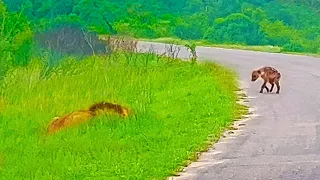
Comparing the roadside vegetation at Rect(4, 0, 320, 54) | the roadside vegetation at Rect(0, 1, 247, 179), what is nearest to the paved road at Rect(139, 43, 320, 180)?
the roadside vegetation at Rect(0, 1, 247, 179)

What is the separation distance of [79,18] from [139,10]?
13.5 m

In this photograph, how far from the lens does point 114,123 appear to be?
13.2 meters

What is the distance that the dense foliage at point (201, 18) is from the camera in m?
42.9

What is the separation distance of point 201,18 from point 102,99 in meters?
41.7

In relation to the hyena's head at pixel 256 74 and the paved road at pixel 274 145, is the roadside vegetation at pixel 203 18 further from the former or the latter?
the paved road at pixel 274 145

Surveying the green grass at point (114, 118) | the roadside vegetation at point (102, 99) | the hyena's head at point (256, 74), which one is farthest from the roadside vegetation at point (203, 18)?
the hyena's head at point (256, 74)

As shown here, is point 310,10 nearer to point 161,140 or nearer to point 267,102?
point 267,102

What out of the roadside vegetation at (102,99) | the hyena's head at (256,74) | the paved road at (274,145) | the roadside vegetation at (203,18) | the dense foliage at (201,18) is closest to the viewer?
the paved road at (274,145)

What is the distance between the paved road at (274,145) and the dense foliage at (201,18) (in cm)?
2248

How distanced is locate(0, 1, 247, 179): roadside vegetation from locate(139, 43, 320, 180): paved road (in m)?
0.42

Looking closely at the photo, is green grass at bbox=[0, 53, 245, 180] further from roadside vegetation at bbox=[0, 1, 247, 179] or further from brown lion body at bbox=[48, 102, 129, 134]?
brown lion body at bbox=[48, 102, 129, 134]

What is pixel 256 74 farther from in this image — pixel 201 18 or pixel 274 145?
pixel 201 18

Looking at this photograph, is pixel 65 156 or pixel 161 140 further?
pixel 161 140

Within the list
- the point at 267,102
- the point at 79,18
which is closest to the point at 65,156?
the point at 267,102
